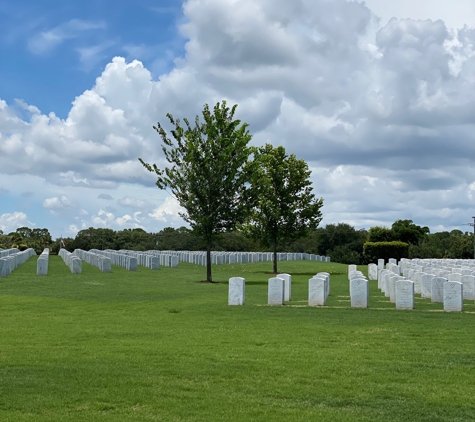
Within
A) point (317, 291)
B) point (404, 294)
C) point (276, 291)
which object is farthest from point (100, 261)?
point (404, 294)

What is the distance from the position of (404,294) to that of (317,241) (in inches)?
2287

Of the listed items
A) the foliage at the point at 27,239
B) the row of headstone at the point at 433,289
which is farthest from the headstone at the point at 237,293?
the foliage at the point at 27,239

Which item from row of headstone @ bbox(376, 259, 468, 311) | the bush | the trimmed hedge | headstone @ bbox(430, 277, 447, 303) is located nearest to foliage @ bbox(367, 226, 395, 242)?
the bush

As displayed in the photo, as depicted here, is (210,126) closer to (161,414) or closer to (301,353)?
(301,353)

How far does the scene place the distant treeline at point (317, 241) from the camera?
6450 cm

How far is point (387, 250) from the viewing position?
55.5 meters

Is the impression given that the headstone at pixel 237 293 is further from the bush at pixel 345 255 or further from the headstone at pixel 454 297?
the bush at pixel 345 255

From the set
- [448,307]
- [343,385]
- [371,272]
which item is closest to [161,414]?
[343,385]

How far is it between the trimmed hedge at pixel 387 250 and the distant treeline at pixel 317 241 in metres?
6.55

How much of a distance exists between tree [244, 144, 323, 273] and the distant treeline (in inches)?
591

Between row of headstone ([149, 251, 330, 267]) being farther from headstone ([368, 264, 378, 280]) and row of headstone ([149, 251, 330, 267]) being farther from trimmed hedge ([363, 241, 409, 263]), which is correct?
headstone ([368, 264, 378, 280])

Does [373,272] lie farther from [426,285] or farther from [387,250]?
[387,250]

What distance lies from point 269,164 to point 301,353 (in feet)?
98.6

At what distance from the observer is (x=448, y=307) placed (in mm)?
16344
